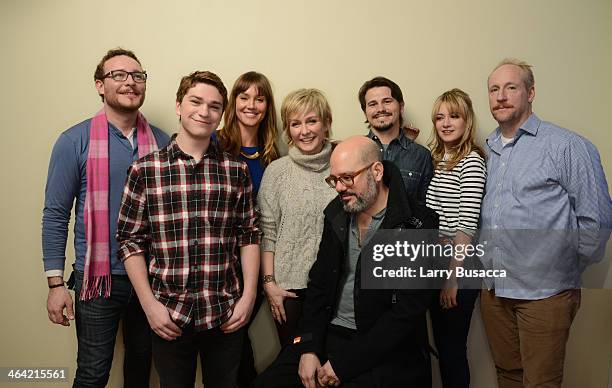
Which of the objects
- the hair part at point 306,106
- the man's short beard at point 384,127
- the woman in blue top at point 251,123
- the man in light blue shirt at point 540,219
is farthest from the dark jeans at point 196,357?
the man in light blue shirt at point 540,219

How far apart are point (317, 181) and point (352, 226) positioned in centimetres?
32

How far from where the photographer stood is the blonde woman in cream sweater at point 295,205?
2.06 m

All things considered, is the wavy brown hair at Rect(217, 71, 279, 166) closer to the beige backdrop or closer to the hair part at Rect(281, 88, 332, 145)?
the hair part at Rect(281, 88, 332, 145)

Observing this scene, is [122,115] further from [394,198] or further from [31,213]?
[394,198]

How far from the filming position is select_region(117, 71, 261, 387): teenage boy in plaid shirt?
170 centimetres

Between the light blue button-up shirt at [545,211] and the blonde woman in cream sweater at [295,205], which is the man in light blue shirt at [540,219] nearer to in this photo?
the light blue button-up shirt at [545,211]

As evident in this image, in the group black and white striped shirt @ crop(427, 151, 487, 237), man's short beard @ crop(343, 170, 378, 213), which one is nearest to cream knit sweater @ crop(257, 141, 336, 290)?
man's short beard @ crop(343, 170, 378, 213)

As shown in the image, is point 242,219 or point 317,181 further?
point 317,181

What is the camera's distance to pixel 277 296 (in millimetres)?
2082

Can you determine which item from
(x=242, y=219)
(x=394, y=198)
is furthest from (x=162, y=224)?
(x=394, y=198)

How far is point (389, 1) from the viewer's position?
262 cm

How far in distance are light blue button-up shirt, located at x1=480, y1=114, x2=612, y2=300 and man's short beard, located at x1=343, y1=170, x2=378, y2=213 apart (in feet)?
2.06

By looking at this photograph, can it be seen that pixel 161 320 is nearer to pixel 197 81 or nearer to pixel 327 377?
pixel 327 377

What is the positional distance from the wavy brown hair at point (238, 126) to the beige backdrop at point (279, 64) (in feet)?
1.12
